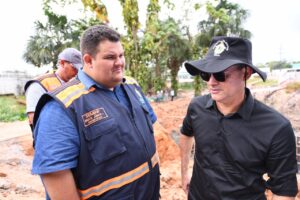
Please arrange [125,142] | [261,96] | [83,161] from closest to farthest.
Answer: [83,161]
[125,142]
[261,96]

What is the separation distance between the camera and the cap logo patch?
174 centimetres

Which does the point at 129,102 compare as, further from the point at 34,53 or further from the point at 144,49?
the point at 34,53

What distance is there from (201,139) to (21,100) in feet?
62.2

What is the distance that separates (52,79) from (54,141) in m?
1.81

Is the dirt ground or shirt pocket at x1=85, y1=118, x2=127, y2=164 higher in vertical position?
shirt pocket at x1=85, y1=118, x2=127, y2=164

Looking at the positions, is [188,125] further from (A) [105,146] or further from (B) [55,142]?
(B) [55,142]

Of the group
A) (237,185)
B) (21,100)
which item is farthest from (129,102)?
(21,100)

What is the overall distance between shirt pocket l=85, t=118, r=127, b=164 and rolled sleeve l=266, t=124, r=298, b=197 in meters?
1.00

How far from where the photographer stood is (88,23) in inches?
342

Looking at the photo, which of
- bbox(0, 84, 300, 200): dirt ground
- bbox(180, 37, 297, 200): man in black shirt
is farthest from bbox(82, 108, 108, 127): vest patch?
bbox(0, 84, 300, 200): dirt ground

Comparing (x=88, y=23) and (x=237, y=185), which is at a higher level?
(x=88, y=23)

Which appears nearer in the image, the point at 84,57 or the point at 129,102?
the point at 84,57

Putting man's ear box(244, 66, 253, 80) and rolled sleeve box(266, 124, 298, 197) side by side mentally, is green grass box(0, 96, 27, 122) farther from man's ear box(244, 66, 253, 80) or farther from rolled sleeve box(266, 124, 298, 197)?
rolled sleeve box(266, 124, 298, 197)

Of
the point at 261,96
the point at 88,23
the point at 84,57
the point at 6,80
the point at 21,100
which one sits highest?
the point at 88,23
